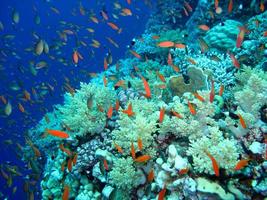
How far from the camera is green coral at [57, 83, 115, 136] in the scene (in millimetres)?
5555

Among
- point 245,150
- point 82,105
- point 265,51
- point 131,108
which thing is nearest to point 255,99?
point 245,150

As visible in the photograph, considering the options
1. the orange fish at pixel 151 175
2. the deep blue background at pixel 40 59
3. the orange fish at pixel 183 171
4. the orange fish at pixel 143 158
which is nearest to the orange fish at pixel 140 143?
the orange fish at pixel 143 158

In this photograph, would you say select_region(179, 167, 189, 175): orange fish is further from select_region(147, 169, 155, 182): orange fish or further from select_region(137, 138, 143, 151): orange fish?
select_region(137, 138, 143, 151): orange fish

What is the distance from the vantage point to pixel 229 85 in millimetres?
6285

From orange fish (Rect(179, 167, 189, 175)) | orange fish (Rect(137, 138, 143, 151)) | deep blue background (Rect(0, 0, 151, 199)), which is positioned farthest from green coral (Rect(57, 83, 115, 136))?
deep blue background (Rect(0, 0, 151, 199))

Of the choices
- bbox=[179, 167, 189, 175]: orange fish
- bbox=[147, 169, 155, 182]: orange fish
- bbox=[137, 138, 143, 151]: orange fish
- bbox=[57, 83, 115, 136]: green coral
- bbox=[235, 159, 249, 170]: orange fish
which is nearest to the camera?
bbox=[235, 159, 249, 170]: orange fish

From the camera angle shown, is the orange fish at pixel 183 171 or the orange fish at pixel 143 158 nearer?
the orange fish at pixel 183 171

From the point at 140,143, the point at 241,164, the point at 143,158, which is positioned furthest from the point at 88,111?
the point at 241,164

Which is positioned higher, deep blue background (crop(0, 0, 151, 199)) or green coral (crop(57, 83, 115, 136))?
deep blue background (crop(0, 0, 151, 199))

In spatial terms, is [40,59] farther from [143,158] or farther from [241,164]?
[241,164]

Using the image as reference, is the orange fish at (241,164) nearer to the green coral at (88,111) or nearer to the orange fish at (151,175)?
the orange fish at (151,175)

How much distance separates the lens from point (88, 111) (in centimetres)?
581

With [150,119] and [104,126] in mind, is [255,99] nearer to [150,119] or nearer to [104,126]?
[150,119]

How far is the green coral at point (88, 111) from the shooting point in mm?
5555
